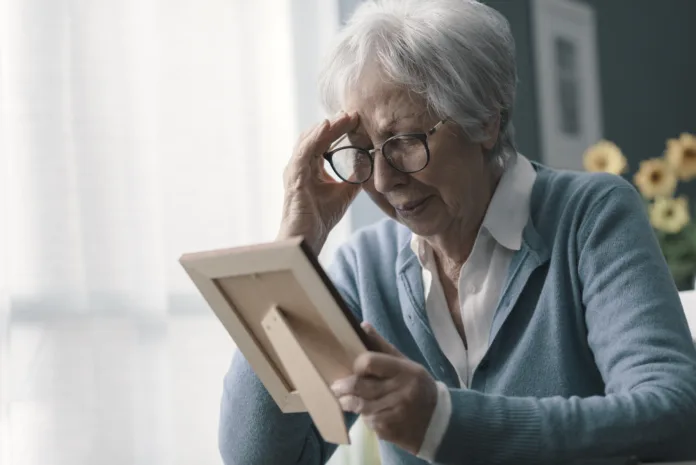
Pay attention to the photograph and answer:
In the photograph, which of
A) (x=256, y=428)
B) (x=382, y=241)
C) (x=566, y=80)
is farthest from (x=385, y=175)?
(x=566, y=80)

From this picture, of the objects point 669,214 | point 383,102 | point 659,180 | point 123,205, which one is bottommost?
point 669,214

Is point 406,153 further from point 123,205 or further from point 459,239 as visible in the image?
point 123,205

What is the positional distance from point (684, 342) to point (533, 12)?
2.31 m

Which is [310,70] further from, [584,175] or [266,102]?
[584,175]

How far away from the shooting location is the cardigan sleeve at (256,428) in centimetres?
161

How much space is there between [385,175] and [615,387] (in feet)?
1.53

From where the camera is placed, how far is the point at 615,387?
1.46 metres

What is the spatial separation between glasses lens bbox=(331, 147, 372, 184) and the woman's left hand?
0.49m

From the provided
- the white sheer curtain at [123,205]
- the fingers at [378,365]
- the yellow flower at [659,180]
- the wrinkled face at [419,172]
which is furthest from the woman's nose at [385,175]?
the yellow flower at [659,180]

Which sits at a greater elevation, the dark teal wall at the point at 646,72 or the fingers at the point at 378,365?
the fingers at the point at 378,365

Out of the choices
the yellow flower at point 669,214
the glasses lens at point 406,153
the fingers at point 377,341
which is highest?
the glasses lens at point 406,153

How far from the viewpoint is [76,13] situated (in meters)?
1.96

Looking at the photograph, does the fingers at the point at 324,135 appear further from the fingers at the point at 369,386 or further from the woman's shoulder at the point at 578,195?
the fingers at the point at 369,386

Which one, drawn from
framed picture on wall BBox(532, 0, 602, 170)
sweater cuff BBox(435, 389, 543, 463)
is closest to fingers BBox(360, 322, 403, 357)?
sweater cuff BBox(435, 389, 543, 463)
